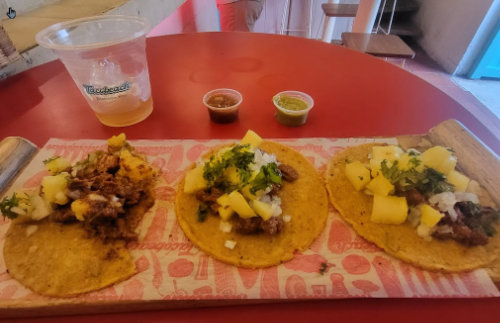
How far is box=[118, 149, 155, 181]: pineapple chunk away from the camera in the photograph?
1.51m

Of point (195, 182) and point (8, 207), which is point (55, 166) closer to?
point (8, 207)

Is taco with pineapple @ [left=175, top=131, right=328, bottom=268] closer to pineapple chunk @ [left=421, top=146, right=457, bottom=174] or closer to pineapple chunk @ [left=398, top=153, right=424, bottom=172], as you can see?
pineapple chunk @ [left=398, top=153, right=424, bottom=172]

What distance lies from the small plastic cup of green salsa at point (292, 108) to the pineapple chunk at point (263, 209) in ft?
2.83

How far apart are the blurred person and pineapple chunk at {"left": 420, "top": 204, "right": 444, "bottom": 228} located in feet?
14.6

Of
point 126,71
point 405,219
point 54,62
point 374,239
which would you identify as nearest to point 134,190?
point 126,71

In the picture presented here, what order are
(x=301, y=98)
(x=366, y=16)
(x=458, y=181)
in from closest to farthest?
(x=458, y=181) → (x=301, y=98) → (x=366, y=16)

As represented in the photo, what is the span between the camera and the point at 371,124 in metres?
2.04

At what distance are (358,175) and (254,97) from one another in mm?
1171

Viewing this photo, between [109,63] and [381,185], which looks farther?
[109,63]

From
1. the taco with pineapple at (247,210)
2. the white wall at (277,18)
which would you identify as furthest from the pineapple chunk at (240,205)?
the white wall at (277,18)

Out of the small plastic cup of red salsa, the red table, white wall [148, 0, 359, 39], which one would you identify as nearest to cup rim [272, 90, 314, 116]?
the red table

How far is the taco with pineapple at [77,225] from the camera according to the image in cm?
119

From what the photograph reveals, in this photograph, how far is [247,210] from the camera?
1303 millimetres

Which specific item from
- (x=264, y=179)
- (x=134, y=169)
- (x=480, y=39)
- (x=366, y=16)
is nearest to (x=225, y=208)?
(x=264, y=179)
